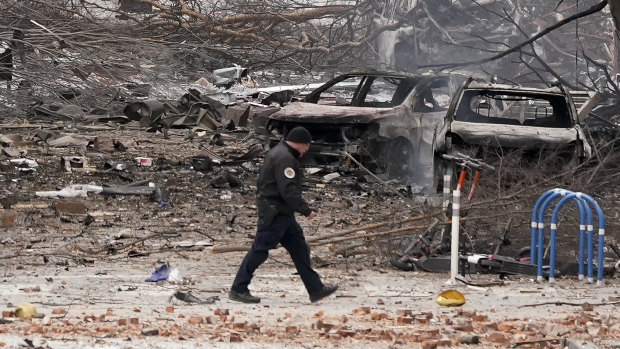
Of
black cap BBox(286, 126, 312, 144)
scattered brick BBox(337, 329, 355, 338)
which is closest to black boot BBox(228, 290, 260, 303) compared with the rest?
black cap BBox(286, 126, 312, 144)

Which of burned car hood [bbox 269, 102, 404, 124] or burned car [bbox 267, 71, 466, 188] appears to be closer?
burned car hood [bbox 269, 102, 404, 124]

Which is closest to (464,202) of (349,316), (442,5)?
(349,316)

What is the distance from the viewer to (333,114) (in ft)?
50.2

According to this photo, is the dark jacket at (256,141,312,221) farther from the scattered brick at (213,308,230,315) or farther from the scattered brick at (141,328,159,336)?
the scattered brick at (141,328,159,336)

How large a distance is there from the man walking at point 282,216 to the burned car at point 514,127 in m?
4.78

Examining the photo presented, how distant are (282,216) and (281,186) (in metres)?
0.27

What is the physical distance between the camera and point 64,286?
8875 mm

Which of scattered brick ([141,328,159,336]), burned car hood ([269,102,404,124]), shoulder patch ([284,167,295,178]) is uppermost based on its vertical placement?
burned car hood ([269,102,404,124])

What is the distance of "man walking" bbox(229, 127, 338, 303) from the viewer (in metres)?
8.30

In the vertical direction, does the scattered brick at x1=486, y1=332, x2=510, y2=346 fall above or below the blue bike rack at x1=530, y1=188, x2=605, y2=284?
below

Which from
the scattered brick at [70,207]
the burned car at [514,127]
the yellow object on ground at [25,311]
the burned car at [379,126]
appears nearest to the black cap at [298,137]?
the yellow object on ground at [25,311]

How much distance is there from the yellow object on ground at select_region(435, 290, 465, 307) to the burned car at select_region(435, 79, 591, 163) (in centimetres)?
445

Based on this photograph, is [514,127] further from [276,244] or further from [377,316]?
[377,316]

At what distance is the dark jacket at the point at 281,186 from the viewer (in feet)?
27.1
